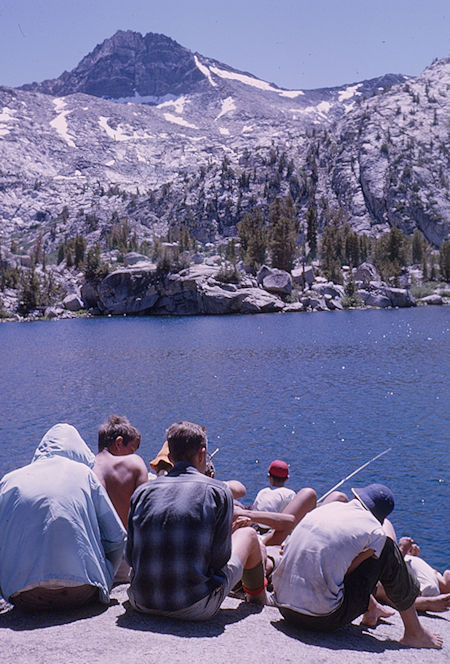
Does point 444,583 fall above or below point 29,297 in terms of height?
below

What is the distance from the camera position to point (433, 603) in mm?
6832

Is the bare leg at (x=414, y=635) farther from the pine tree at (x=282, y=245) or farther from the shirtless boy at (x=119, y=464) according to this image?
the pine tree at (x=282, y=245)

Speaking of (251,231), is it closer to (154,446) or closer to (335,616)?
(154,446)

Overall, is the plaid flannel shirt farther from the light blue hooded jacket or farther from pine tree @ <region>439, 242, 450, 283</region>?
pine tree @ <region>439, 242, 450, 283</region>

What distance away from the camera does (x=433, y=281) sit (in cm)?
10819

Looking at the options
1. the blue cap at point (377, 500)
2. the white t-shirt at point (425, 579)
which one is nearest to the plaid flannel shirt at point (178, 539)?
the blue cap at point (377, 500)

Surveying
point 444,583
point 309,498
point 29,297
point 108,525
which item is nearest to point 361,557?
point 108,525

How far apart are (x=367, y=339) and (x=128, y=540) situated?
4160cm

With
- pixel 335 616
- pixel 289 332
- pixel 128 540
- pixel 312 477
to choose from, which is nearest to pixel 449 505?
pixel 312 477

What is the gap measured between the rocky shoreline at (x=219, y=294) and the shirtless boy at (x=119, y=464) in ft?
263

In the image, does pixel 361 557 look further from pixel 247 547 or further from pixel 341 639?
pixel 247 547

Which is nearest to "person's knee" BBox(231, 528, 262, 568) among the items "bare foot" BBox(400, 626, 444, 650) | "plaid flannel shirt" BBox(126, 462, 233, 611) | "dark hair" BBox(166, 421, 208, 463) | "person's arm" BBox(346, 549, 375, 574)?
"plaid flannel shirt" BBox(126, 462, 233, 611)

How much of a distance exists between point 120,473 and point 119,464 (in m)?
0.10

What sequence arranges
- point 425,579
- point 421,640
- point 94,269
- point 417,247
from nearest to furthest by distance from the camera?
point 421,640, point 425,579, point 94,269, point 417,247
